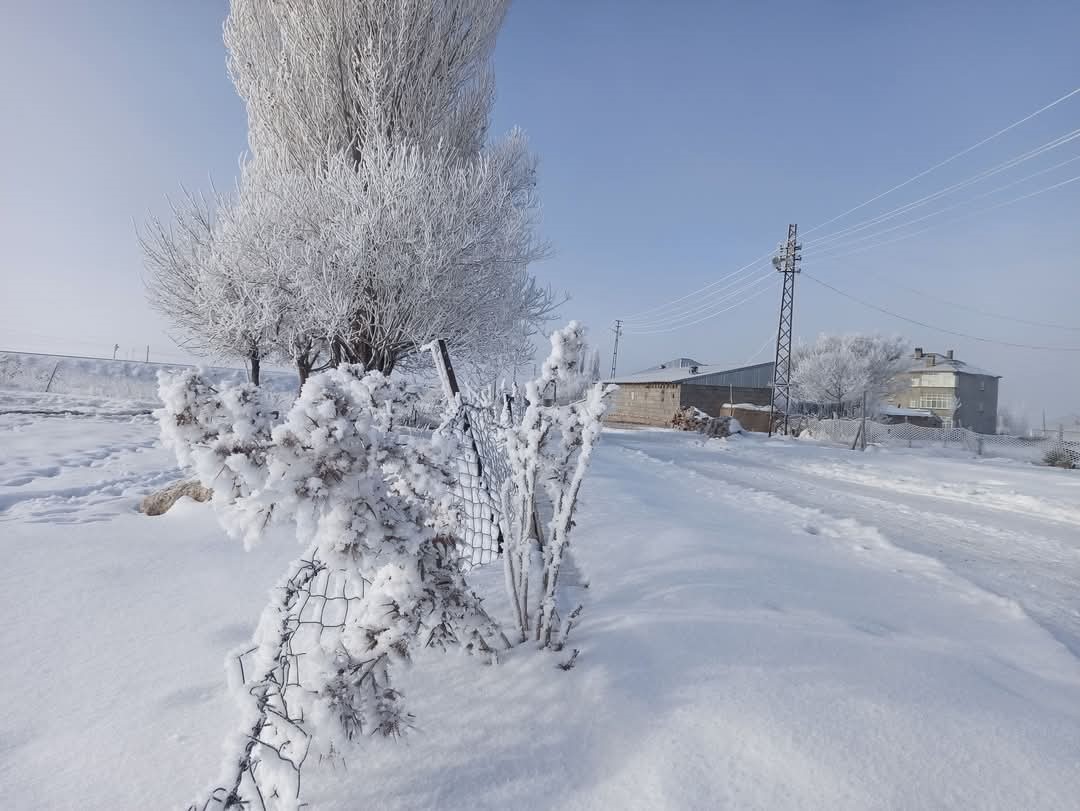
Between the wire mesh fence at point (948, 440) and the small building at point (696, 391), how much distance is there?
765 centimetres

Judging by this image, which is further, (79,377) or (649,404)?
(649,404)

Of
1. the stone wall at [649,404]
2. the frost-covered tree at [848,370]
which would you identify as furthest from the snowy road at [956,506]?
the frost-covered tree at [848,370]

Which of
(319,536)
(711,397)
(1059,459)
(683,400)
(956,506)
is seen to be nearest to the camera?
(319,536)

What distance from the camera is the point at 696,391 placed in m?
29.9

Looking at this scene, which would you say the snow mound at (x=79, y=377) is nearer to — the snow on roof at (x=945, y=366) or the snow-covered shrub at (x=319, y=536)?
the snow-covered shrub at (x=319, y=536)

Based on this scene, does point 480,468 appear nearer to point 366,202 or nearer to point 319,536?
point 319,536

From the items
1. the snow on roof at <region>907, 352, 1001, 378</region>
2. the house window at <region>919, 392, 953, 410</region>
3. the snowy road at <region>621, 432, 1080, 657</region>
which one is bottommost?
the snowy road at <region>621, 432, 1080, 657</region>

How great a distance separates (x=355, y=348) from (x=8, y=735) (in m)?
8.75

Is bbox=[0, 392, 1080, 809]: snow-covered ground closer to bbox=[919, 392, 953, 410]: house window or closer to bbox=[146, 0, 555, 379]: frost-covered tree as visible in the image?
bbox=[146, 0, 555, 379]: frost-covered tree

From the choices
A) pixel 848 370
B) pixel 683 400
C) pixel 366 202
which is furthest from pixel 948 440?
pixel 366 202

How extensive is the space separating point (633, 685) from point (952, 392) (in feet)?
181

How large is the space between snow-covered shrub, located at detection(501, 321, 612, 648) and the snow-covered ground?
22 centimetres

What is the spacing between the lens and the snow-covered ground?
1.23 m

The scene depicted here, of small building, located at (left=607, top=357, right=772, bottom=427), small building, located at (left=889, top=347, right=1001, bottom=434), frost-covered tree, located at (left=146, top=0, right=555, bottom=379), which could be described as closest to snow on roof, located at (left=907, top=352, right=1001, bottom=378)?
small building, located at (left=889, top=347, right=1001, bottom=434)
